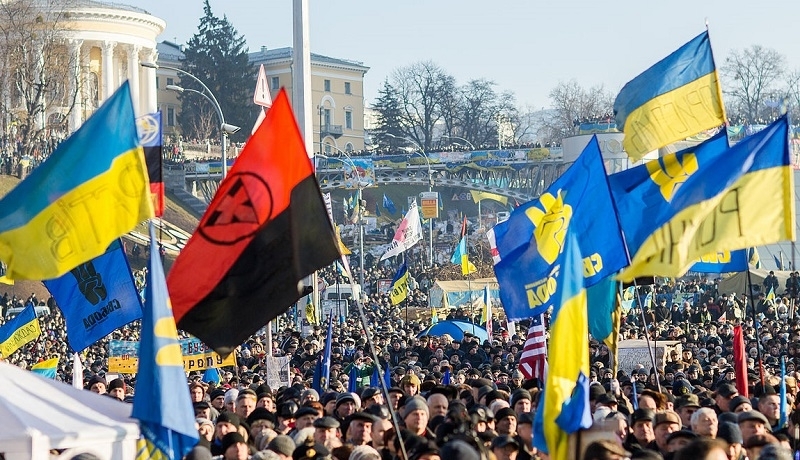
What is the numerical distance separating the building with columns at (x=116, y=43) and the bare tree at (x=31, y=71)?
13332 mm

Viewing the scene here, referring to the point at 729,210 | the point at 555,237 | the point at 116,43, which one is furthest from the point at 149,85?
the point at 729,210

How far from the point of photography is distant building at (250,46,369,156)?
109250mm

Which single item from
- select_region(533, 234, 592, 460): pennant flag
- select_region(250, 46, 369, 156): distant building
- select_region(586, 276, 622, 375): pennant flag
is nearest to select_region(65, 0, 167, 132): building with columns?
select_region(250, 46, 369, 156): distant building

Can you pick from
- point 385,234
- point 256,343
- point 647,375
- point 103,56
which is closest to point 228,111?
point 103,56

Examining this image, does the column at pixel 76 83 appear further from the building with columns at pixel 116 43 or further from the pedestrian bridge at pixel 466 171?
the pedestrian bridge at pixel 466 171

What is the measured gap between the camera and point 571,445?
21.4 ft

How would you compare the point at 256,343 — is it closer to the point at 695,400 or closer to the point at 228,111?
the point at 695,400

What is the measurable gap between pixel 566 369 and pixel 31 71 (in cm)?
5921

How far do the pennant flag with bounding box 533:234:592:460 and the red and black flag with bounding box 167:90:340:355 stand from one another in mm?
1346

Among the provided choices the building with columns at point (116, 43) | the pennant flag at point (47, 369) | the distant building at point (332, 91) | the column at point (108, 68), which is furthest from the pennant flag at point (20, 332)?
the distant building at point (332, 91)

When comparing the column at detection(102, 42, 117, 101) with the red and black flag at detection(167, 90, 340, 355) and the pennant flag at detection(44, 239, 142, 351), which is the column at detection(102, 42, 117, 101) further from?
the red and black flag at detection(167, 90, 340, 355)

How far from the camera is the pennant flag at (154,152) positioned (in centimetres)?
1208

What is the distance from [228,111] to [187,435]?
90.8 metres

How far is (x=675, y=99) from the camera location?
40.3 ft
